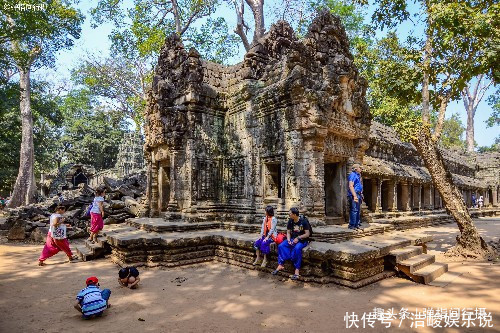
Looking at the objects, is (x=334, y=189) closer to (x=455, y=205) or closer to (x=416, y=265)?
(x=455, y=205)

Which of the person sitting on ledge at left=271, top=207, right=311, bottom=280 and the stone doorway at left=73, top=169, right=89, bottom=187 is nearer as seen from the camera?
the person sitting on ledge at left=271, top=207, right=311, bottom=280

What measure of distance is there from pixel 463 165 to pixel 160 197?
2469 centimetres

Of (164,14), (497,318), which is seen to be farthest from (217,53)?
(497,318)

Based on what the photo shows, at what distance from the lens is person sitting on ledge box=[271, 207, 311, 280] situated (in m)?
5.92

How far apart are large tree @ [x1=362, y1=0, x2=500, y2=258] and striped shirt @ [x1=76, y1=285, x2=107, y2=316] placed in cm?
797

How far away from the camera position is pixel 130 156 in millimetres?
24922

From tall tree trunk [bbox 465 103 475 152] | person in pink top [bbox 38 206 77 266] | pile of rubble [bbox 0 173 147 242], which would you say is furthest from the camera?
tall tree trunk [bbox 465 103 475 152]

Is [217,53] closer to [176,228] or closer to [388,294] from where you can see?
[176,228]

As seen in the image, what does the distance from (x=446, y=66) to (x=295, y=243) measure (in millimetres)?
6622

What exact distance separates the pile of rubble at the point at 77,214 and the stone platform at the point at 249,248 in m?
3.30

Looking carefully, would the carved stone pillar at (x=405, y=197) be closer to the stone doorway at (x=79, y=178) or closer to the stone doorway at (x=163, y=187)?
the stone doorway at (x=163, y=187)

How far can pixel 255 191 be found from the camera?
28.2ft

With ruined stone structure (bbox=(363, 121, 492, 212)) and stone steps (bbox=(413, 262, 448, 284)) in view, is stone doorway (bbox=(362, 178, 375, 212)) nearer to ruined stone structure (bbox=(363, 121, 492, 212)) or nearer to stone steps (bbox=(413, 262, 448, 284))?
ruined stone structure (bbox=(363, 121, 492, 212))

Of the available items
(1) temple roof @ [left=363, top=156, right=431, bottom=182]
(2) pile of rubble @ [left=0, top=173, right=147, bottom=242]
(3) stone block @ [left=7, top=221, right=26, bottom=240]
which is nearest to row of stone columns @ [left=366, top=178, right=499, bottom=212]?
(1) temple roof @ [left=363, top=156, right=431, bottom=182]
